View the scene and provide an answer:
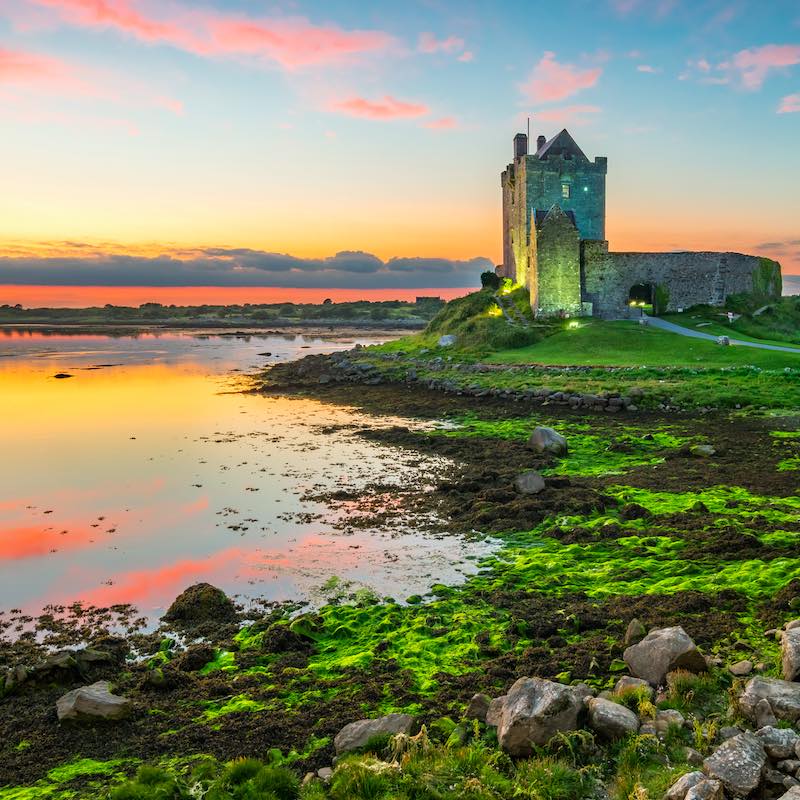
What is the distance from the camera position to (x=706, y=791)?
16.9ft

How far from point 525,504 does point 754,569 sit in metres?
5.53

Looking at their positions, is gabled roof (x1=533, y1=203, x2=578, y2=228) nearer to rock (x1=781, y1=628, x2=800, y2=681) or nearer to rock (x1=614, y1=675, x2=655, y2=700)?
rock (x1=781, y1=628, x2=800, y2=681)

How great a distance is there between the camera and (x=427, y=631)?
31.8ft

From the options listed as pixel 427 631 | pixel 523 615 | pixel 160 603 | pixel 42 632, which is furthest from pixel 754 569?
pixel 42 632

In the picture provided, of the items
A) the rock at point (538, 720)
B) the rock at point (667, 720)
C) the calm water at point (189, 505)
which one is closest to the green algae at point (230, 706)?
the rock at point (538, 720)

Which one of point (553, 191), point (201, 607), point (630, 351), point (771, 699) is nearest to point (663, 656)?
point (771, 699)

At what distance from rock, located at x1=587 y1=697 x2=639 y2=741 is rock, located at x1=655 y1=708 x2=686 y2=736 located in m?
0.20

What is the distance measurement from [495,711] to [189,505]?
12111 mm

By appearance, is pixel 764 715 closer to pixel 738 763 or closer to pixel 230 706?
pixel 738 763

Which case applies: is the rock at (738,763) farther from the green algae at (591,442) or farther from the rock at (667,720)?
Answer: the green algae at (591,442)

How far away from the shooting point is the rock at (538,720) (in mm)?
6277

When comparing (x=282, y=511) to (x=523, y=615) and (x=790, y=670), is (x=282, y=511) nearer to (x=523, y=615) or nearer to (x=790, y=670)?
(x=523, y=615)

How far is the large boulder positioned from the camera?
19.9 ft

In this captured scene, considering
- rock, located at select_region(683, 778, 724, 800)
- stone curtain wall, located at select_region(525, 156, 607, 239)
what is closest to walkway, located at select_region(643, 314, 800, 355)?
stone curtain wall, located at select_region(525, 156, 607, 239)
